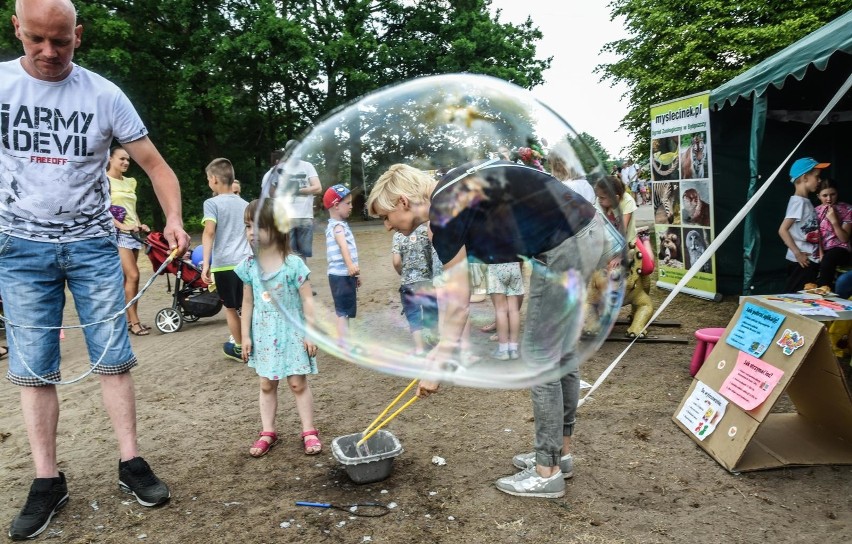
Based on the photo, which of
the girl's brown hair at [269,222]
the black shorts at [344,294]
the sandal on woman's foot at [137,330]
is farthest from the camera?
the sandal on woman's foot at [137,330]

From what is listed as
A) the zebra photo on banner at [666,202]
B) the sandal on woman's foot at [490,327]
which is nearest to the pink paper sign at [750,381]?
the sandal on woman's foot at [490,327]

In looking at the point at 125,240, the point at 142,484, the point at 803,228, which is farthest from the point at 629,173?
the point at 142,484

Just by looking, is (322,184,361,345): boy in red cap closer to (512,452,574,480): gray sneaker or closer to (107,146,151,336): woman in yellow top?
(512,452,574,480): gray sneaker

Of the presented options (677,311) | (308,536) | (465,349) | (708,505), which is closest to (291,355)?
(308,536)

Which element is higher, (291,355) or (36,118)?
(36,118)

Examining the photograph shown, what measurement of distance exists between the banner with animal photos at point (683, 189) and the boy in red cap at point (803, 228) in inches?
56.1

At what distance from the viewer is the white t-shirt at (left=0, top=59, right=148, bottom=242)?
96.1 inches

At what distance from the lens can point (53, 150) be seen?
2.50 meters

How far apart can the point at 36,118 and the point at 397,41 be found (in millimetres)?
21306

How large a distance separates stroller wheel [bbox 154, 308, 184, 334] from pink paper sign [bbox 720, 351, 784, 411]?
574cm

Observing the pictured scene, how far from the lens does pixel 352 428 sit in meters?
3.73

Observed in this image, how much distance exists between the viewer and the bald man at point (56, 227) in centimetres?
244

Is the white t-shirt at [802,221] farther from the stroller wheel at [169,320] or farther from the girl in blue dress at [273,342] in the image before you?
the stroller wheel at [169,320]

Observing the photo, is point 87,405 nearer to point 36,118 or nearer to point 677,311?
point 36,118
